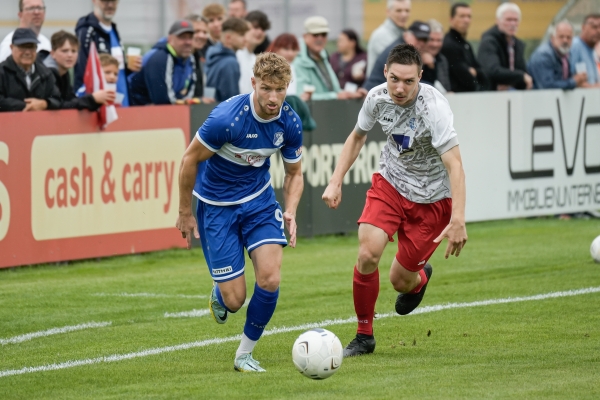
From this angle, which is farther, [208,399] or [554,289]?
[554,289]

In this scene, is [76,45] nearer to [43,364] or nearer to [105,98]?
[105,98]

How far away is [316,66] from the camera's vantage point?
1473cm

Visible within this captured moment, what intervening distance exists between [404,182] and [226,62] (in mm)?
6016

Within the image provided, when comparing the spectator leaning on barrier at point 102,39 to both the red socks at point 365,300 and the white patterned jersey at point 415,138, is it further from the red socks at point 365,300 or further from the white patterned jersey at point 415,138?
the red socks at point 365,300

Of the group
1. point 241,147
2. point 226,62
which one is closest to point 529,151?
point 226,62

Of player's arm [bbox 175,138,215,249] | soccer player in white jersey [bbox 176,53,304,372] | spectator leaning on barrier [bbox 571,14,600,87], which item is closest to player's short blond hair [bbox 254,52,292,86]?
soccer player in white jersey [bbox 176,53,304,372]

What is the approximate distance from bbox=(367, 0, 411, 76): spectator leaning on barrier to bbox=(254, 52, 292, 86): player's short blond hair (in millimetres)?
7800

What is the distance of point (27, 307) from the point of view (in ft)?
32.2

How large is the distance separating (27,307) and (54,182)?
2.31 m

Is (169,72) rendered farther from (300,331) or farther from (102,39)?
(300,331)

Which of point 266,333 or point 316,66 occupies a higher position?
point 316,66

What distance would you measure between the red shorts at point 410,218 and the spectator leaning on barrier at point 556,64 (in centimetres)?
928

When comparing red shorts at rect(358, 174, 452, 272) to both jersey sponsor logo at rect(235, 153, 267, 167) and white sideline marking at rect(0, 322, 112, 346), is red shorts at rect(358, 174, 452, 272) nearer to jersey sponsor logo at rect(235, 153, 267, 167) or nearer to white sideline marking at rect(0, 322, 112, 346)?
jersey sponsor logo at rect(235, 153, 267, 167)

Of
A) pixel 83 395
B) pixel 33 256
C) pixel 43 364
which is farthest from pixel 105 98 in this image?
pixel 83 395
